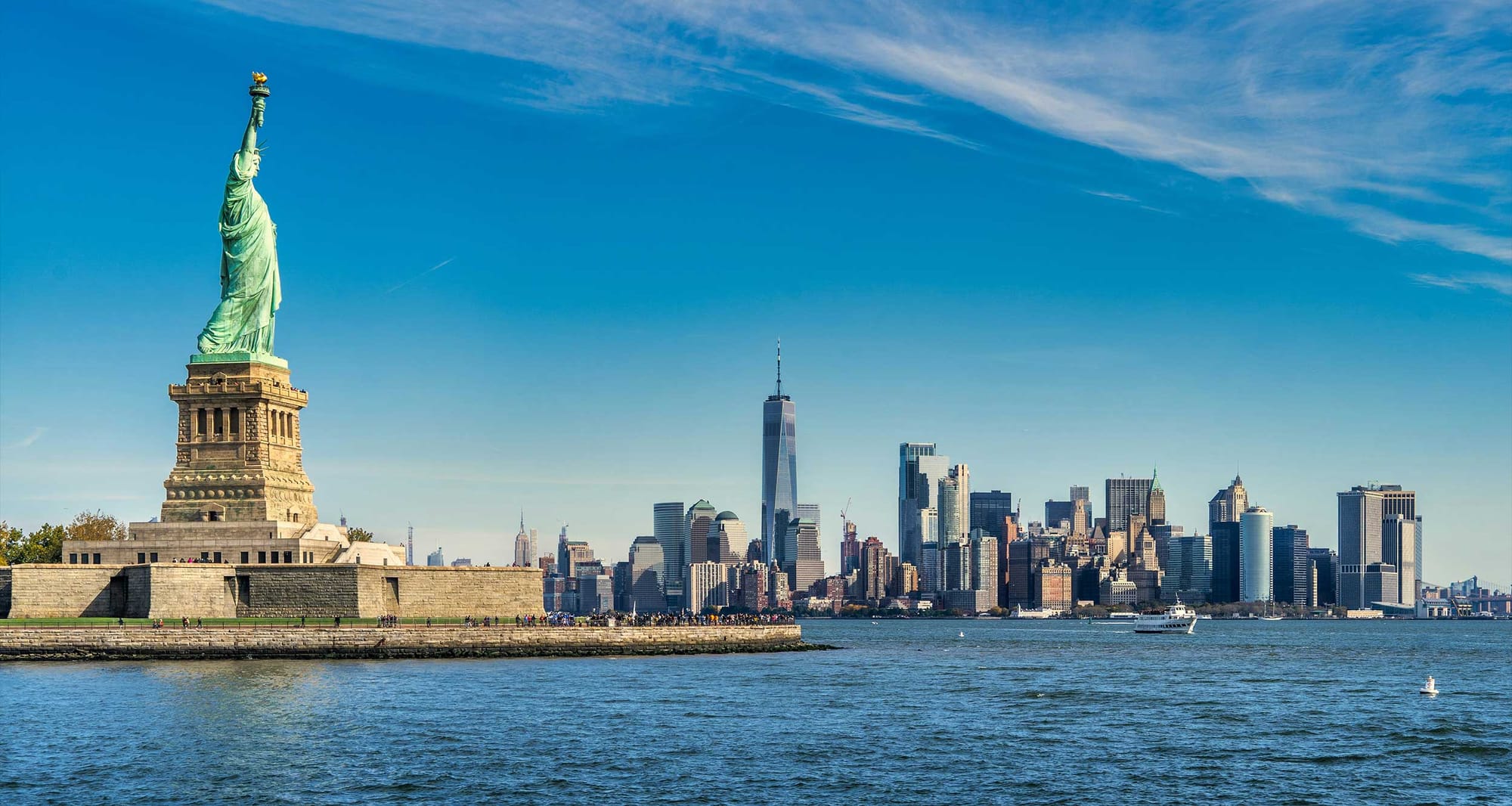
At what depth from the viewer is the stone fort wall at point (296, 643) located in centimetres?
8944

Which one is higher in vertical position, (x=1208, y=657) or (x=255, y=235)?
(x=255, y=235)

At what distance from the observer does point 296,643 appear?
9169 centimetres

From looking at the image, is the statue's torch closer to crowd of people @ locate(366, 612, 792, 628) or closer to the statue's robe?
the statue's robe

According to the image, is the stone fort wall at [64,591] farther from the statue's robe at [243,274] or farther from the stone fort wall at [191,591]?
the statue's robe at [243,274]

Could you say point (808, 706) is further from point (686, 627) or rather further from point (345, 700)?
point (686, 627)

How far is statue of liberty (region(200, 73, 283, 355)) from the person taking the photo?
345ft

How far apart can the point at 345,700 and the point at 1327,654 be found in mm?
103451

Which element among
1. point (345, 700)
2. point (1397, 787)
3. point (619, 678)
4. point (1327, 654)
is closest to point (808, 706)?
point (619, 678)

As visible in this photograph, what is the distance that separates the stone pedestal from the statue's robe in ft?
6.34

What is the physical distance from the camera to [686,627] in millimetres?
110688

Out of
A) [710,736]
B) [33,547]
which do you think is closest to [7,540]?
[33,547]

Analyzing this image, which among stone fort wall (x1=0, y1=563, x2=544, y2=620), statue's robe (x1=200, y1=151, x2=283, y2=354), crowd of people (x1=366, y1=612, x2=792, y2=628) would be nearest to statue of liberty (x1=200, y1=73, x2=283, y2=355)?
statue's robe (x1=200, y1=151, x2=283, y2=354)

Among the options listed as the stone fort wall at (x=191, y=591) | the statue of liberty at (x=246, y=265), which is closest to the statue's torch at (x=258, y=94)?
the statue of liberty at (x=246, y=265)

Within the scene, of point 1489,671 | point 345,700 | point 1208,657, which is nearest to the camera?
point 345,700
